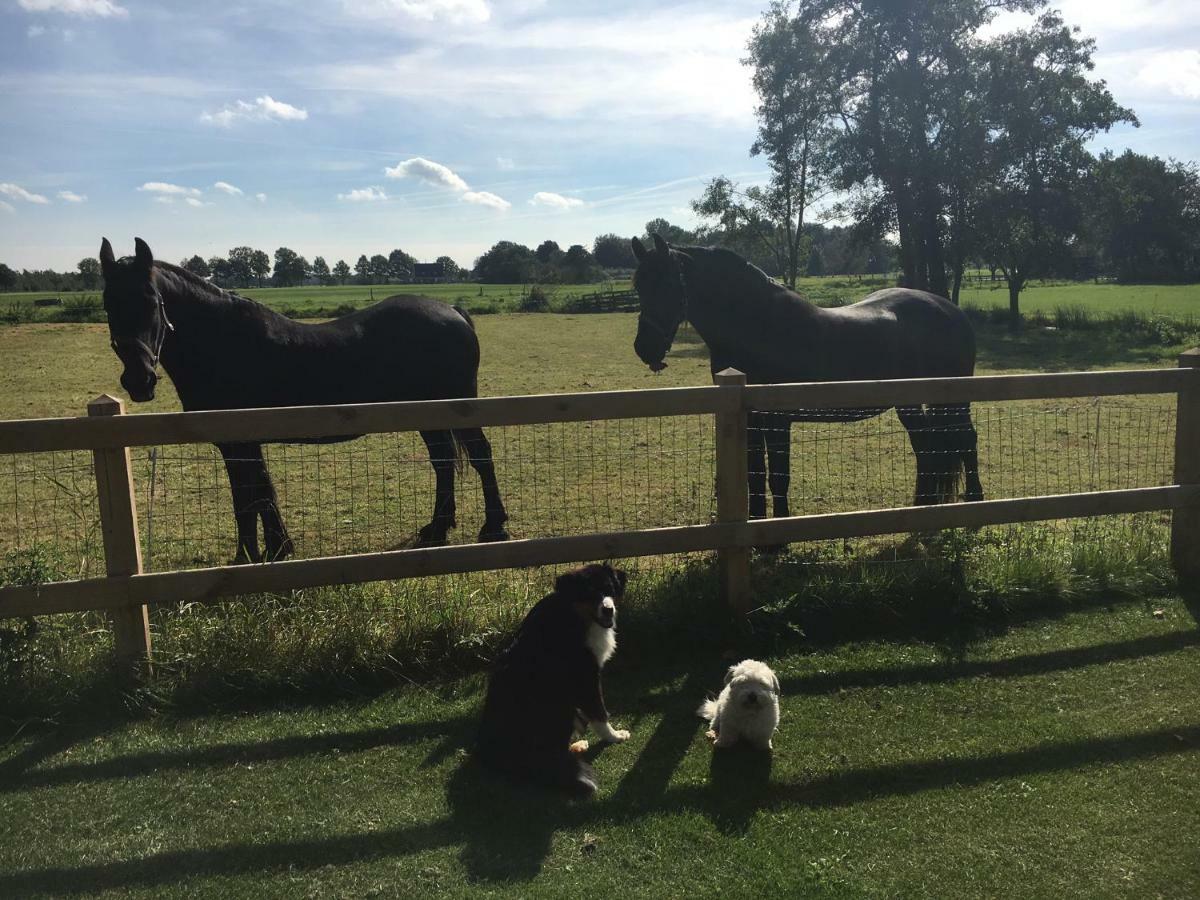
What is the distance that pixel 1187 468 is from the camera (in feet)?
19.3

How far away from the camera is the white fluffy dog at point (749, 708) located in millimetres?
3850

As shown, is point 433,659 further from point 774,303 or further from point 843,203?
point 843,203

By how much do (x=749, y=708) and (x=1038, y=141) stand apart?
32481 millimetres

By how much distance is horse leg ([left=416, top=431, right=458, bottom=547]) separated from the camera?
22.9 feet

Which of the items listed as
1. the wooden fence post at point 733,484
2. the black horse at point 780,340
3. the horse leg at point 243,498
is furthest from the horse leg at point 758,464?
the horse leg at point 243,498

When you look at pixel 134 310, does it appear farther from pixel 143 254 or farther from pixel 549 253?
pixel 549 253

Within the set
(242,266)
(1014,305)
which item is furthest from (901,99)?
(242,266)

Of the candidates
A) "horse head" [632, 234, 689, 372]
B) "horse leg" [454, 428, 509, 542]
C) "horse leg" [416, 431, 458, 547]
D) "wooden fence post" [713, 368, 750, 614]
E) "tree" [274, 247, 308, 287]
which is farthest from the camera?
"tree" [274, 247, 308, 287]

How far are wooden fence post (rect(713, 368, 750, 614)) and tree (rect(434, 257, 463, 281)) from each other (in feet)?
329

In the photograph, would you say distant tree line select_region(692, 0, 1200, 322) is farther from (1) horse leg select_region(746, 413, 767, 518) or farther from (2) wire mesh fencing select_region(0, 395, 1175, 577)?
(1) horse leg select_region(746, 413, 767, 518)

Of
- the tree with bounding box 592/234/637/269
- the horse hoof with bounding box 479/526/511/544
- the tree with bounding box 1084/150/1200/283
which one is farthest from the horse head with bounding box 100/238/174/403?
the tree with bounding box 592/234/637/269

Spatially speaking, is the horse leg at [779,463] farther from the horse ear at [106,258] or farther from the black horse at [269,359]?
the horse ear at [106,258]

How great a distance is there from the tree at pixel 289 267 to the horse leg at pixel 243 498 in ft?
299

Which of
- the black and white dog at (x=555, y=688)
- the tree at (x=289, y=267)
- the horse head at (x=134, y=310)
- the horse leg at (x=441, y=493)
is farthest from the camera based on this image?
the tree at (x=289, y=267)
